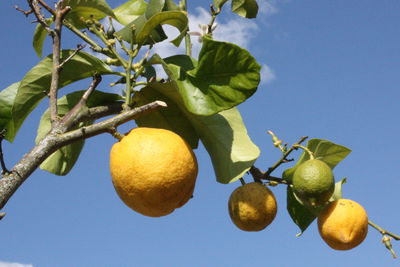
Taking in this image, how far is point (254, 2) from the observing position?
1.89 m

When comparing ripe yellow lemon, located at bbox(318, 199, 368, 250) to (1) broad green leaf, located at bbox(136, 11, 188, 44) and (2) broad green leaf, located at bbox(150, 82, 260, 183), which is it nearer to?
(2) broad green leaf, located at bbox(150, 82, 260, 183)

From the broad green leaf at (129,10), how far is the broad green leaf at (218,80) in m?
0.67

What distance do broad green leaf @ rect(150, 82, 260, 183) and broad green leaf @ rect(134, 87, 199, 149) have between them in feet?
0.09

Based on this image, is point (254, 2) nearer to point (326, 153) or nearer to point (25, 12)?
point (326, 153)

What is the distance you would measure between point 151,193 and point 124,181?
0.07 m

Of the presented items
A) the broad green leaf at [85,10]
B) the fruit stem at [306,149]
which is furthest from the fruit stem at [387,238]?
the broad green leaf at [85,10]

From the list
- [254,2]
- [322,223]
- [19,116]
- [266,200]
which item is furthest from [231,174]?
[254,2]

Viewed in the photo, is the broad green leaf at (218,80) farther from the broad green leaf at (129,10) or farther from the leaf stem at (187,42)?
the broad green leaf at (129,10)

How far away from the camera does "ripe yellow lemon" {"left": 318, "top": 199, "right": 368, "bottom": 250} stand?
152cm

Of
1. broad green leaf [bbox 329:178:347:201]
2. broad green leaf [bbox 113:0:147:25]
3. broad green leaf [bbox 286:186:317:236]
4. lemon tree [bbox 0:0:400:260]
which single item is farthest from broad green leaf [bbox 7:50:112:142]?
broad green leaf [bbox 329:178:347:201]

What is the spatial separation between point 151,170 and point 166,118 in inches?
12.1

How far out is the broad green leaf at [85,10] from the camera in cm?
162

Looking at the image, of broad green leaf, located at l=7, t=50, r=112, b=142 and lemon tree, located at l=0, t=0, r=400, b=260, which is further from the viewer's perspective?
broad green leaf, located at l=7, t=50, r=112, b=142

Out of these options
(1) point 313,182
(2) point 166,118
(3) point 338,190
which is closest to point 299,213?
(3) point 338,190
